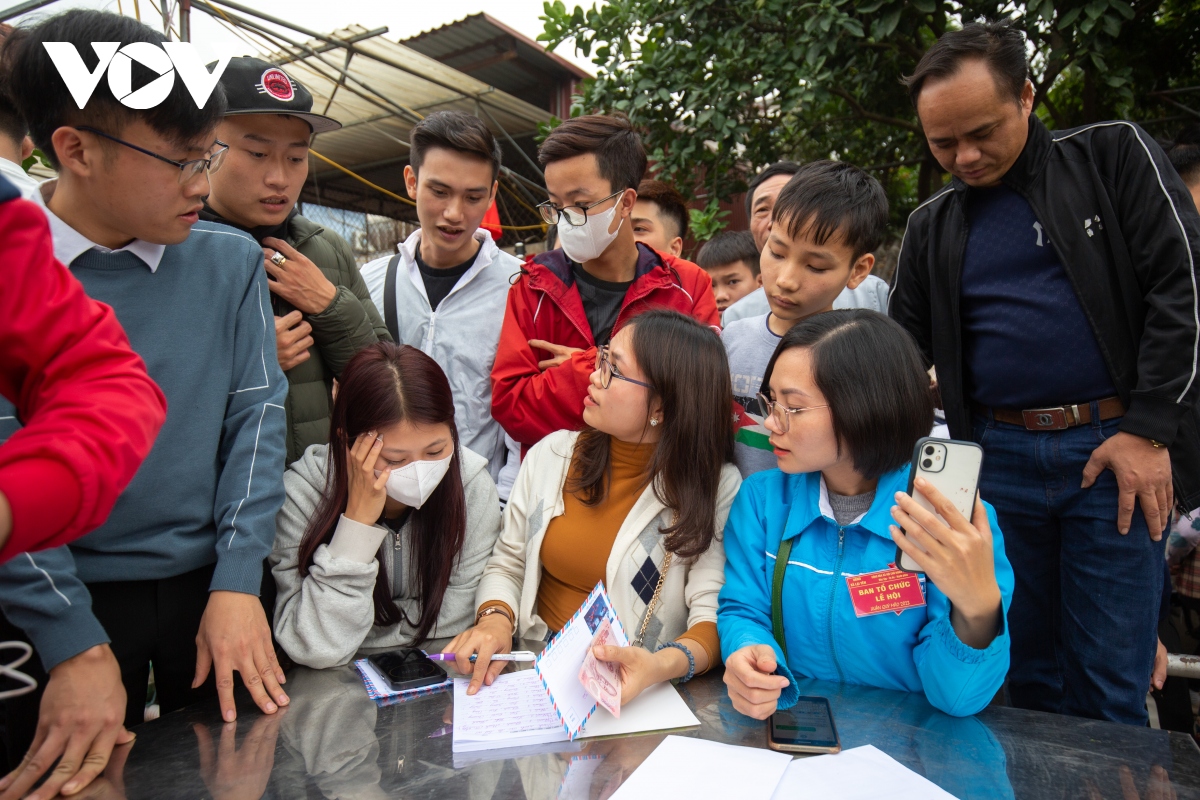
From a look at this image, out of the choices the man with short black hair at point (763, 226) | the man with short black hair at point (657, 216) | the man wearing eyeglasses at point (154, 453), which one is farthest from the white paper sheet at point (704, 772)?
the man with short black hair at point (657, 216)

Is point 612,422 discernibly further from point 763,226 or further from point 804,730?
point 763,226

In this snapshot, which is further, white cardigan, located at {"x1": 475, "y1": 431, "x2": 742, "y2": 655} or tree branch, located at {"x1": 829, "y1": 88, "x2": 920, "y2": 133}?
tree branch, located at {"x1": 829, "y1": 88, "x2": 920, "y2": 133}

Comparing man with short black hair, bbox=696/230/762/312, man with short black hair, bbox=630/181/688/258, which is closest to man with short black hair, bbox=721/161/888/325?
man with short black hair, bbox=630/181/688/258

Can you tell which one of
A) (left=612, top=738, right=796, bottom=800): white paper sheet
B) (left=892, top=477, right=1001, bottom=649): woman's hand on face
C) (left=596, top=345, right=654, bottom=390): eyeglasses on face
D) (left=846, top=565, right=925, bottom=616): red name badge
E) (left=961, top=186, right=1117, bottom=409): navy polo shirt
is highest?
(left=961, top=186, right=1117, bottom=409): navy polo shirt

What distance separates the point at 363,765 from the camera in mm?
1331

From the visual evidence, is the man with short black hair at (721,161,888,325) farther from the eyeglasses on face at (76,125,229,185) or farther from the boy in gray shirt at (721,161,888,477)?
the eyeglasses on face at (76,125,229,185)

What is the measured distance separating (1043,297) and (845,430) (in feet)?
2.93

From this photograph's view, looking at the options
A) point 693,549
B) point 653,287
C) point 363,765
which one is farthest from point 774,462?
point 363,765

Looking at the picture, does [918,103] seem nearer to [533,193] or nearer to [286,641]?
[286,641]

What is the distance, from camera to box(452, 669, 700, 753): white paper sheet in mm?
1423

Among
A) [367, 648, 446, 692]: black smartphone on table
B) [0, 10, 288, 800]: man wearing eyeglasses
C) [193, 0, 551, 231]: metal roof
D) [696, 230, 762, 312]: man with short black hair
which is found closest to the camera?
[0, 10, 288, 800]: man wearing eyeglasses

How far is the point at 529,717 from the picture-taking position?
1502 mm

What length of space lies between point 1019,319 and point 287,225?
85.1 inches

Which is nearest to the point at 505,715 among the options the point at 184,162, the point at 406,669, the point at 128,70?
the point at 406,669
